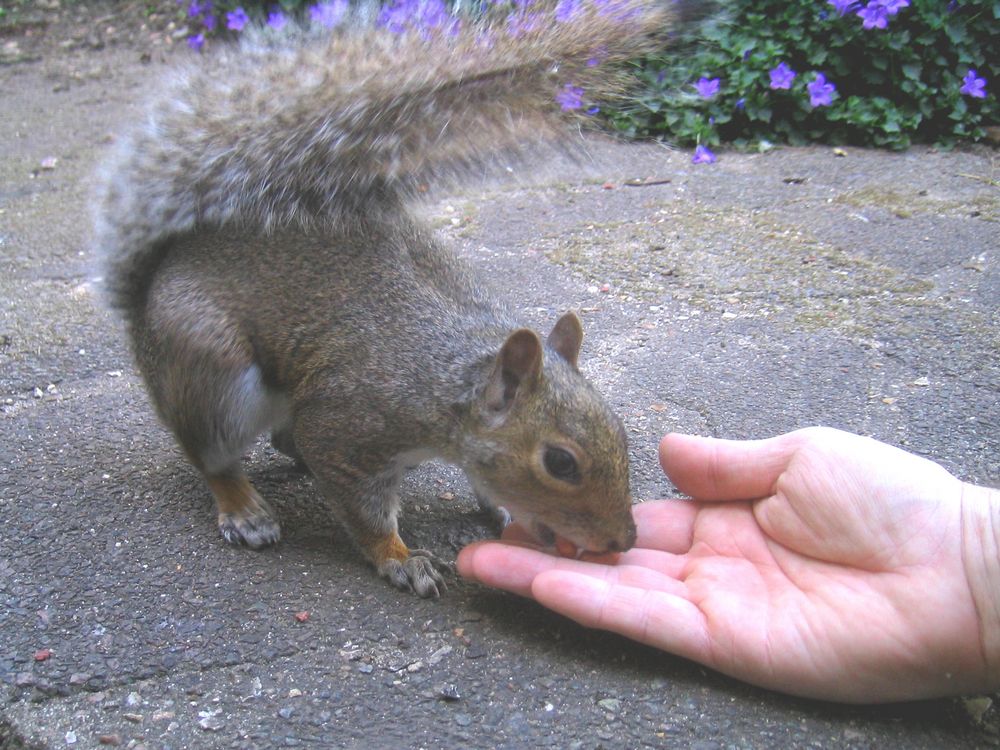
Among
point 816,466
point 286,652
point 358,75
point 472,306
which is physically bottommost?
point 286,652

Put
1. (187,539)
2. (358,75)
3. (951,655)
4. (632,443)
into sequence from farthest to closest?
(632,443) → (187,539) → (358,75) → (951,655)

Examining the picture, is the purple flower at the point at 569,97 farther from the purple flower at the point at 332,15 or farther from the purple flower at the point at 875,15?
the purple flower at the point at 875,15

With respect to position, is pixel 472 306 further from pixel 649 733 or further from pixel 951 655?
pixel 951 655

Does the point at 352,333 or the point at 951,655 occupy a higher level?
the point at 352,333

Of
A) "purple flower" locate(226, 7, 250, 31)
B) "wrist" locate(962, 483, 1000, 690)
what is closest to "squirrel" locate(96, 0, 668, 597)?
"wrist" locate(962, 483, 1000, 690)

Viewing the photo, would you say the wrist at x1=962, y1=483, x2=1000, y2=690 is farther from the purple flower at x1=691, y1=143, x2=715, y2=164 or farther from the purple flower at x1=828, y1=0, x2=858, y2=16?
the purple flower at x1=828, y1=0, x2=858, y2=16

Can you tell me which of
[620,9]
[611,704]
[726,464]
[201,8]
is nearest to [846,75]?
[620,9]

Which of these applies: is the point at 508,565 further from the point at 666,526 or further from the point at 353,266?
the point at 353,266

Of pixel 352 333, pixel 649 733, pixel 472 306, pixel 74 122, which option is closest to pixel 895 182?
pixel 472 306
